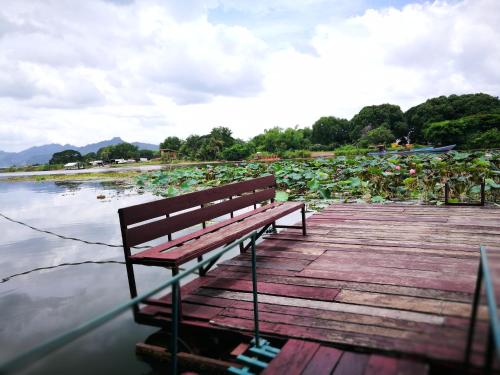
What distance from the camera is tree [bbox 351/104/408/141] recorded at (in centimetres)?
5544

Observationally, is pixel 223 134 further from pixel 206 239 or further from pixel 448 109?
pixel 206 239

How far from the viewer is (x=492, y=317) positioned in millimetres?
997

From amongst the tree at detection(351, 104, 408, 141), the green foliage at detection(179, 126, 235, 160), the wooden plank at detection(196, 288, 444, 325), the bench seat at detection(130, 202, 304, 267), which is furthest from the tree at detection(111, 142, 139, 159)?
the wooden plank at detection(196, 288, 444, 325)

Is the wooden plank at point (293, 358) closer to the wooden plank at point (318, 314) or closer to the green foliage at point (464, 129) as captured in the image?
the wooden plank at point (318, 314)

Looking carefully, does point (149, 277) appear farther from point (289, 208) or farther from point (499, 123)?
point (499, 123)

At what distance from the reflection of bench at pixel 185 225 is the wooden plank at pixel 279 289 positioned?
0.30 meters

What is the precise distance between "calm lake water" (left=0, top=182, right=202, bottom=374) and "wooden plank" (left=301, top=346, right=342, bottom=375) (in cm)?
131

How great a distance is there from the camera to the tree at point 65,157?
67.7 meters

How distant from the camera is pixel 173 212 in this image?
11.6 feet

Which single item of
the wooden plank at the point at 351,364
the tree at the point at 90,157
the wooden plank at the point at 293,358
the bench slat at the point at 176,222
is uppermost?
the tree at the point at 90,157

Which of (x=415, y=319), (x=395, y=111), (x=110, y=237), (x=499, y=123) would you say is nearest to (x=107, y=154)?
(x=395, y=111)

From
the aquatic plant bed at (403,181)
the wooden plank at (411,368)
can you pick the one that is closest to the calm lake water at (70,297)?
the wooden plank at (411,368)

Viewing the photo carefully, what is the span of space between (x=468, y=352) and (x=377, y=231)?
372 centimetres

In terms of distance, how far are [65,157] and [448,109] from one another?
66980mm
